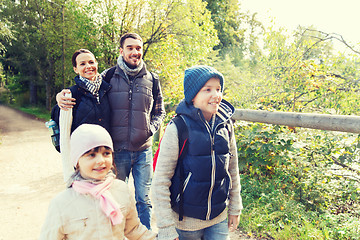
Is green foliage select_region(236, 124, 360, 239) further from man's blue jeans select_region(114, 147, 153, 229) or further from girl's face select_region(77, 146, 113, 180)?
girl's face select_region(77, 146, 113, 180)

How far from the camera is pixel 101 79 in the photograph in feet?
8.88

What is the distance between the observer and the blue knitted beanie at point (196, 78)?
6.08 feet

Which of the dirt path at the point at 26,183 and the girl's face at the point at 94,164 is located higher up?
the girl's face at the point at 94,164

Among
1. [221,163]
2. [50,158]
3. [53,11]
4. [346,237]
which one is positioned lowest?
[50,158]

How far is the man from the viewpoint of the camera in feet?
9.03

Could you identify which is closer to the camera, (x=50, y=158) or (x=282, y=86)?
(x=282, y=86)

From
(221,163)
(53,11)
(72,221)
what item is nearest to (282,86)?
(221,163)

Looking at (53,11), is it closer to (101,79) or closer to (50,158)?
(50,158)

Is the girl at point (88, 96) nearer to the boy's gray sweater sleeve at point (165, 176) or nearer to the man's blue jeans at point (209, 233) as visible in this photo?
the boy's gray sweater sleeve at point (165, 176)

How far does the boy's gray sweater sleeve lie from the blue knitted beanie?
0.87ft

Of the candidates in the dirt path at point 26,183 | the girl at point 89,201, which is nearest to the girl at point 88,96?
the girl at point 89,201

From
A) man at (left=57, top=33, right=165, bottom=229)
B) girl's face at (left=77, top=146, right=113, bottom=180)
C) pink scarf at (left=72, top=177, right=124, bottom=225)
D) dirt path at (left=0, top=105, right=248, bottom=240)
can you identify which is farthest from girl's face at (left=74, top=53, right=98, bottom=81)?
dirt path at (left=0, top=105, right=248, bottom=240)

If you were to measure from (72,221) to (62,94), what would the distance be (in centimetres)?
127

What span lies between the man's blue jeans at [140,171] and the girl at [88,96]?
384 mm
